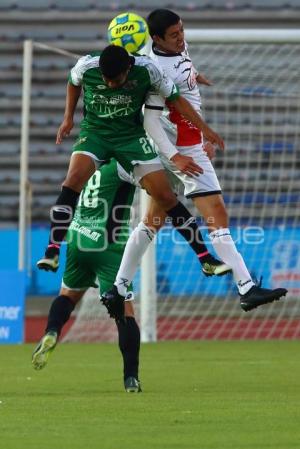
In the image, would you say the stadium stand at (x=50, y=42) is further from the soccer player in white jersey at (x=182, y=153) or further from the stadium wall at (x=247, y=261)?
the soccer player in white jersey at (x=182, y=153)

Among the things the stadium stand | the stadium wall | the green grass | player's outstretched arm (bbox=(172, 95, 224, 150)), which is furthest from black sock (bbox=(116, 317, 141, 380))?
the stadium stand

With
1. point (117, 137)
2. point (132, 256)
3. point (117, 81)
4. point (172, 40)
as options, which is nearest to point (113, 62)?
point (117, 81)

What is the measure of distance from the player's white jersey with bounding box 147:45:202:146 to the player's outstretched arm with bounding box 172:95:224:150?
0.32 metres

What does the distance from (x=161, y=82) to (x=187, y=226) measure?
3.41ft

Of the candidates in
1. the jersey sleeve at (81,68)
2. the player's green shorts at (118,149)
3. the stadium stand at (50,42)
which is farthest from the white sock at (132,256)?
the stadium stand at (50,42)

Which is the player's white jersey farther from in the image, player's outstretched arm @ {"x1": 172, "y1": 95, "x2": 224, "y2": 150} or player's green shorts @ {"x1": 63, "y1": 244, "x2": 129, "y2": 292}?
player's green shorts @ {"x1": 63, "y1": 244, "x2": 129, "y2": 292}

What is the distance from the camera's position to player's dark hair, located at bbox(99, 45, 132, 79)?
26.8 feet

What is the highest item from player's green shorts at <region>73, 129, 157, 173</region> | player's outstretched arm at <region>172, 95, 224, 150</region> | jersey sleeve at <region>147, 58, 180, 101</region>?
jersey sleeve at <region>147, 58, 180, 101</region>

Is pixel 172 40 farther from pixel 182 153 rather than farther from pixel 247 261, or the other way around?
pixel 247 261

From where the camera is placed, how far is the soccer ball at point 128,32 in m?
8.91

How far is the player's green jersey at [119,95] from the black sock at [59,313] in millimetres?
1198

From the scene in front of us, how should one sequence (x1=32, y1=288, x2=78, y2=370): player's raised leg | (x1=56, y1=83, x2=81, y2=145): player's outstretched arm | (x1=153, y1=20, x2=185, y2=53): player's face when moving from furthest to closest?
(x1=153, y1=20, x2=185, y2=53): player's face → (x1=56, y1=83, x2=81, y2=145): player's outstretched arm → (x1=32, y1=288, x2=78, y2=370): player's raised leg

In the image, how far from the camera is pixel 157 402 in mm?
7395

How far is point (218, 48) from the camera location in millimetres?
14859
